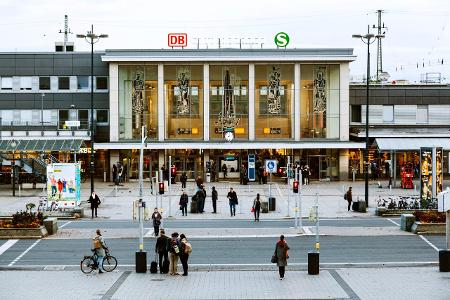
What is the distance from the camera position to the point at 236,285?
25719mm

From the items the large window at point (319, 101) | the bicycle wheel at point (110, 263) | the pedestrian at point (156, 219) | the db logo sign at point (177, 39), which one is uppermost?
the db logo sign at point (177, 39)

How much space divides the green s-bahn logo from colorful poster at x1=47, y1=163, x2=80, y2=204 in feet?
102

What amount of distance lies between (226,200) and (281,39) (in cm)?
2322

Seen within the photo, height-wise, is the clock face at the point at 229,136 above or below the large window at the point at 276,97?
below

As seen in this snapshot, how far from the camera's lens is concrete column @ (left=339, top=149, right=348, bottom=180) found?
74.1 metres

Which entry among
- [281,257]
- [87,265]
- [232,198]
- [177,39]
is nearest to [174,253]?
[87,265]

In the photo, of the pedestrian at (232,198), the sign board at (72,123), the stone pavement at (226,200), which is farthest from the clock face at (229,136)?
the pedestrian at (232,198)

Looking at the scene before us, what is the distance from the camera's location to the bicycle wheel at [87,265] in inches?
1108

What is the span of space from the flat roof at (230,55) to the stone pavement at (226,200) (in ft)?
38.3

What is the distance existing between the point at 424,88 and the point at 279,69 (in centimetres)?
1625

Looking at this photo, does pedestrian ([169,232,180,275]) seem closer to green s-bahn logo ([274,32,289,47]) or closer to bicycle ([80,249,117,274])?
bicycle ([80,249,117,274])

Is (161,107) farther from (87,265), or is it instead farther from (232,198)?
(87,265)

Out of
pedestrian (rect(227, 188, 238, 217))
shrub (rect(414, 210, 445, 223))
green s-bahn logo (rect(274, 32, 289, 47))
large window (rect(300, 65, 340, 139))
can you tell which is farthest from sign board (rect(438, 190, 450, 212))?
green s-bahn logo (rect(274, 32, 289, 47))

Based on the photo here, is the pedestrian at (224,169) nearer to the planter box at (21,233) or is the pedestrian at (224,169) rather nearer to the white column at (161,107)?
the white column at (161,107)
